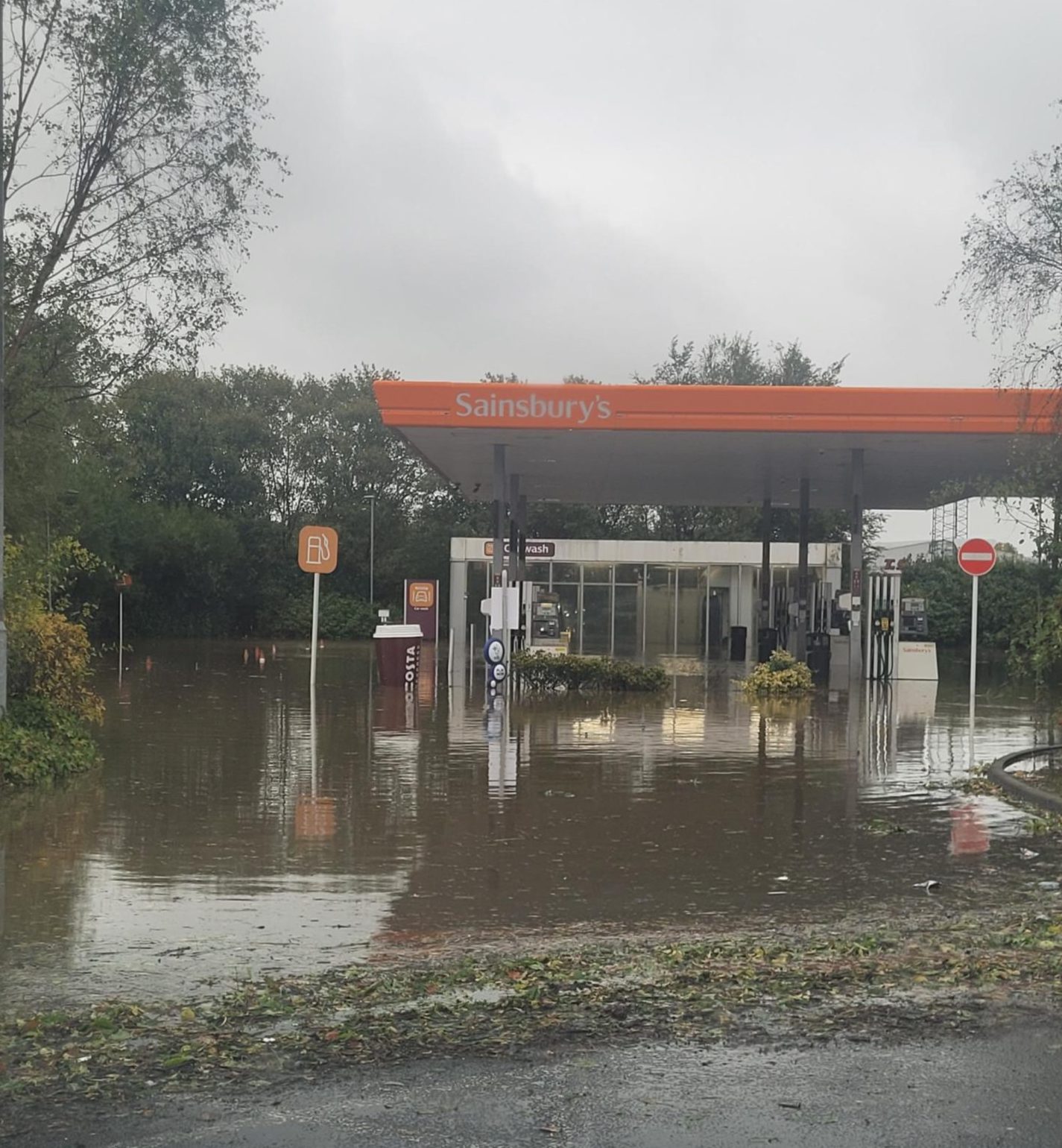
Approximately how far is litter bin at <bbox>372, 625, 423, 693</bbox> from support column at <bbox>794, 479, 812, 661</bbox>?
8.67 metres

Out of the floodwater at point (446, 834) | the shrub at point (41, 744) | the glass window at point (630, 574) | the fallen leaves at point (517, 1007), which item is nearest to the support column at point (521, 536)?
the glass window at point (630, 574)

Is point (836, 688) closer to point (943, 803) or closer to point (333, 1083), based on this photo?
point (943, 803)

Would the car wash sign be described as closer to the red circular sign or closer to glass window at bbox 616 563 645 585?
glass window at bbox 616 563 645 585

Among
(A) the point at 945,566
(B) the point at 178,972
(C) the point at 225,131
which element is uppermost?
(C) the point at 225,131

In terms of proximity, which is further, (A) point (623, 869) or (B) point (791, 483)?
(B) point (791, 483)

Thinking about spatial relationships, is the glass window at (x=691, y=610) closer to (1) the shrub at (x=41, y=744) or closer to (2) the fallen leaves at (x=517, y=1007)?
(1) the shrub at (x=41, y=744)

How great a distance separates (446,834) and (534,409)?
13630 mm

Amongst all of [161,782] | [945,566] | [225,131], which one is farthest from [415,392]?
[945,566]

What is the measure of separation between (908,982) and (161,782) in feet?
27.6

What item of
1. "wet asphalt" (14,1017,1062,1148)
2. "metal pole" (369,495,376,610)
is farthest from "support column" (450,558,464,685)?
"wet asphalt" (14,1017,1062,1148)

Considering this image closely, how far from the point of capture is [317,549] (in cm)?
2467

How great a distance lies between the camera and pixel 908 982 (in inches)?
243

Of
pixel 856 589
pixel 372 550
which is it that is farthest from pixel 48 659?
pixel 372 550

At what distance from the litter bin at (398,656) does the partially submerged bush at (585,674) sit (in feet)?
6.15
